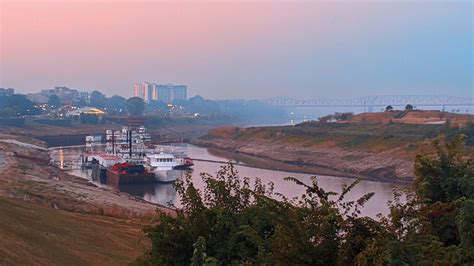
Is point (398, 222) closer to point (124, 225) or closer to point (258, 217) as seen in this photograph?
point (258, 217)

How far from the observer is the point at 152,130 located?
83.4 metres

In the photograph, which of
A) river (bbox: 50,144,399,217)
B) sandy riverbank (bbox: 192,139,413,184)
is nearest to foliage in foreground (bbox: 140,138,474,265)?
river (bbox: 50,144,399,217)

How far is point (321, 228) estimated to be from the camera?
13.8 ft

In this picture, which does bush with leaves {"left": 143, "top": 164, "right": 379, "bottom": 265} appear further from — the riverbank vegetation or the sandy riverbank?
the riverbank vegetation

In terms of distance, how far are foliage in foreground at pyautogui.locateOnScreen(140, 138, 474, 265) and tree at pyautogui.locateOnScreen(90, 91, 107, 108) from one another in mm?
133710

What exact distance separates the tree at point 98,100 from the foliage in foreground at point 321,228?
133710mm

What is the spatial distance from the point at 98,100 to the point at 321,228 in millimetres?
148630

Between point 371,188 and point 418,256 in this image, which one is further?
point 371,188

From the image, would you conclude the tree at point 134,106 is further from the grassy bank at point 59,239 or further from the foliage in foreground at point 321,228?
the foliage in foreground at point 321,228

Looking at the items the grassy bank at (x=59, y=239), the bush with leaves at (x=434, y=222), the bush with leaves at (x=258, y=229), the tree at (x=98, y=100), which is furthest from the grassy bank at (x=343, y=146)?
the tree at (x=98, y=100)

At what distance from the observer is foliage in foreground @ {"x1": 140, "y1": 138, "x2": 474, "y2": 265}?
3.97m

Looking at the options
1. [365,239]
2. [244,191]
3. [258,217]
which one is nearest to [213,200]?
[244,191]

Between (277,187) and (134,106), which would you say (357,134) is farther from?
(134,106)

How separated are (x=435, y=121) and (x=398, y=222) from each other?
5653 centimetres
